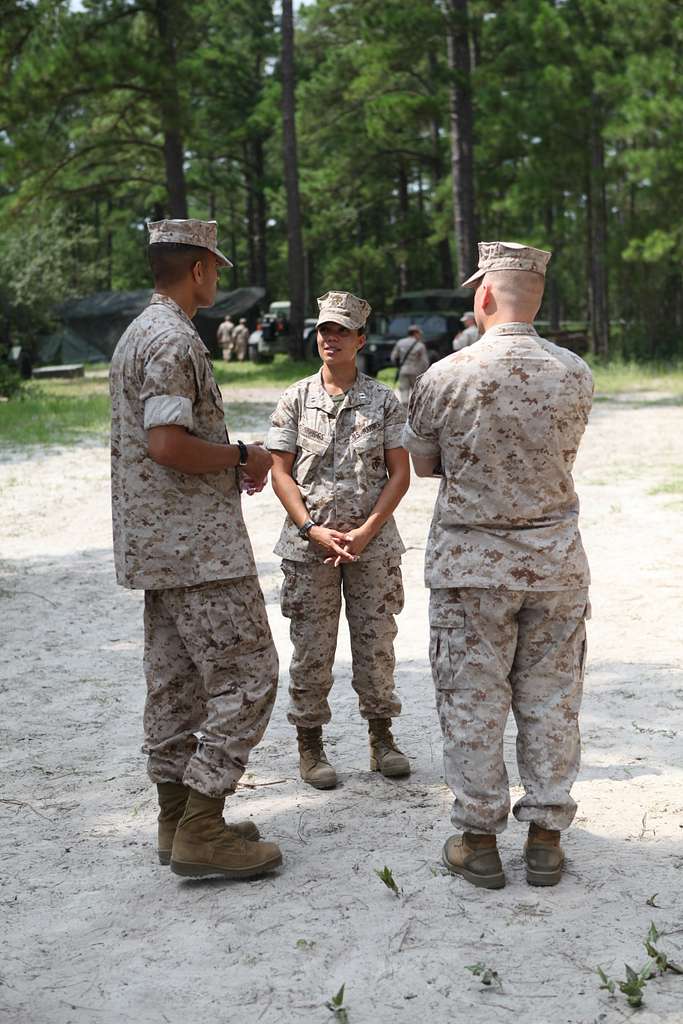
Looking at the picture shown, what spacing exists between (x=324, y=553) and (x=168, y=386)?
1.19 meters

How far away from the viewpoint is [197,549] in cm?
378

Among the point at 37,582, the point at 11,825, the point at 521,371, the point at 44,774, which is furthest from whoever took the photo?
the point at 37,582

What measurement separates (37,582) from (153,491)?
5.44 m

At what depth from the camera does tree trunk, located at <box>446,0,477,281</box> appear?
23.7m

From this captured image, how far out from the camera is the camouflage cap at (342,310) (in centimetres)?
467

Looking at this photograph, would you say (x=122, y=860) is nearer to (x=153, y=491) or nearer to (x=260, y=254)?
(x=153, y=491)

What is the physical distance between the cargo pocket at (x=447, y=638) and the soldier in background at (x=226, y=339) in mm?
35865

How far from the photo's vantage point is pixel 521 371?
12.0 ft

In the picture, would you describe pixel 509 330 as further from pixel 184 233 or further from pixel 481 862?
pixel 481 862

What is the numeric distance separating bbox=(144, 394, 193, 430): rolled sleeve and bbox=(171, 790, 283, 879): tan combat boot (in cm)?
118

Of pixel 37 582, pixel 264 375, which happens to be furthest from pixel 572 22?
pixel 37 582

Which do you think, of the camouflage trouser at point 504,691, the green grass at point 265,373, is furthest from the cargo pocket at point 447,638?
the green grass at point 265,373

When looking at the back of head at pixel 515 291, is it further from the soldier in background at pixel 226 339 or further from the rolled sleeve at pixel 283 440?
the soldier in background at pixel 226 339

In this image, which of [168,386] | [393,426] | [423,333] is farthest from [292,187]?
[168,386]
